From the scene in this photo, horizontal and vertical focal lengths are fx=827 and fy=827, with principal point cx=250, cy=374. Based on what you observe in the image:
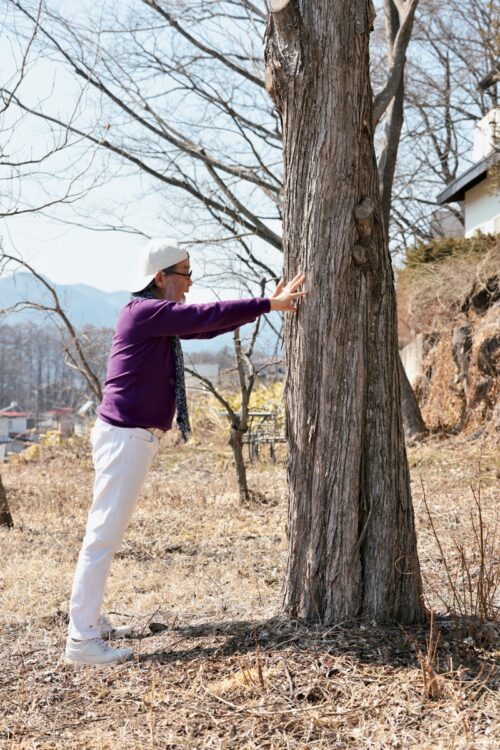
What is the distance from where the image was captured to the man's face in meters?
3.97

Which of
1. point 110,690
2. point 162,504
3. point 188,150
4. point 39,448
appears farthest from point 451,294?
point 110,690

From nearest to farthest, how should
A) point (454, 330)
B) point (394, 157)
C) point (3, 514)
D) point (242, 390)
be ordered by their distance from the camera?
point (3, 514), point (242, 390), point (394, 157), point (454, 330)

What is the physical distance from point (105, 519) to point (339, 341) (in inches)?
52.6

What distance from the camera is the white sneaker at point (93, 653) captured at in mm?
3752

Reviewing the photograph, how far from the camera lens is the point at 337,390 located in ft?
12.2

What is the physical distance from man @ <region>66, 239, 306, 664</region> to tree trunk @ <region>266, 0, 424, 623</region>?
224 millimetres

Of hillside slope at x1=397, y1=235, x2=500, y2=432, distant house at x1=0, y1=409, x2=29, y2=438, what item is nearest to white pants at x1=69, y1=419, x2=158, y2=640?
hillside slope at x1=397, y1=235, x2=500, y2=432

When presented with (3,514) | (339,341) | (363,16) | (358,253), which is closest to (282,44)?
(363,16)

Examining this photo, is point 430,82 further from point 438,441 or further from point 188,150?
point 438,441

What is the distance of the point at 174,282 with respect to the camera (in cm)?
400

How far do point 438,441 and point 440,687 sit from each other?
892cm

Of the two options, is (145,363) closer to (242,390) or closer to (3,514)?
(3,514)

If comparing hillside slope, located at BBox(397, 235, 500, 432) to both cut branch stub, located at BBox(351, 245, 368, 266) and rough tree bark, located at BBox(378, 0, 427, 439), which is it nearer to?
rough tree bark, located at BBox(378, 0, 427, 439)

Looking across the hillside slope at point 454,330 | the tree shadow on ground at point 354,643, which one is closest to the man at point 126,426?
the tree shadow on ground at point 354,643
